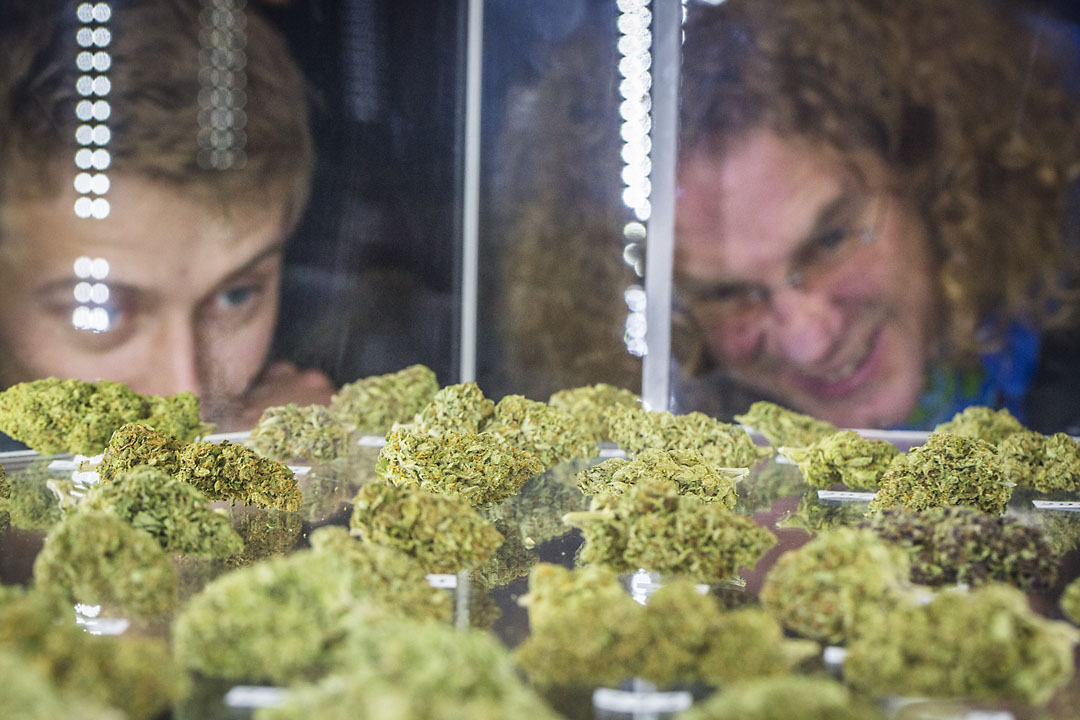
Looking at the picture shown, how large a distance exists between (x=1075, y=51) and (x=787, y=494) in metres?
3.20

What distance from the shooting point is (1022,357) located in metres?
5.41

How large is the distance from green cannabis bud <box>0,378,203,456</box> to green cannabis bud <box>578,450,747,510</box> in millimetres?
1805

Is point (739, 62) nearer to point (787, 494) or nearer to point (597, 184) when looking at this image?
point (597, 184)

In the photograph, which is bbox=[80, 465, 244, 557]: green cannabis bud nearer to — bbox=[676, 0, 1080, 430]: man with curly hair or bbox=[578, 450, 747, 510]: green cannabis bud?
bbox=[578, 450, 747, 510]: green cannabis bud

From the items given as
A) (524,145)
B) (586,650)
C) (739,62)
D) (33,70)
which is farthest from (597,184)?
(586,650)

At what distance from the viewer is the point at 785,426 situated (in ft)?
14.4

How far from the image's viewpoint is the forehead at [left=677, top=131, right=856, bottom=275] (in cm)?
559

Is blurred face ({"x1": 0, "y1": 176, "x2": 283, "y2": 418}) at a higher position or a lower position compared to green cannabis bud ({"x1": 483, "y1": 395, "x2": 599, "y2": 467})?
higher

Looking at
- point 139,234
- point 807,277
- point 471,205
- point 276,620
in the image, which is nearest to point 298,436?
point 139,234

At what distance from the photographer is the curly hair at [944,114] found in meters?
5.28

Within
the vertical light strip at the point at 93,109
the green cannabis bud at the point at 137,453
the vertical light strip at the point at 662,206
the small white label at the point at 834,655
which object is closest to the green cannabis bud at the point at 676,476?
the small white label at the point at 834,655

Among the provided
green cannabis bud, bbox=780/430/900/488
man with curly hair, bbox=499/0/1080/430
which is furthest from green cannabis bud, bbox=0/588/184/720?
man with curly hair, bbox=499/0/1080/430

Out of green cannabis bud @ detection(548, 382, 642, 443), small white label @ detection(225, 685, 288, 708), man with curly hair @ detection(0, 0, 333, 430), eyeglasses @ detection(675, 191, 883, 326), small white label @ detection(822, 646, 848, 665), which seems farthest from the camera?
eyeglasses @ detection(675, 191, 883, 326)

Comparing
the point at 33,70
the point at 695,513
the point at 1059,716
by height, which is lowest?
the point at 1059,716
